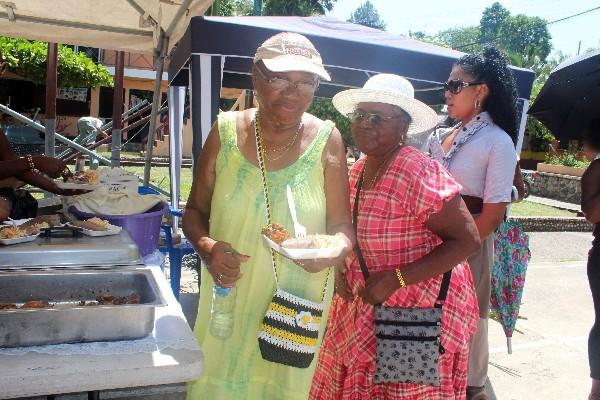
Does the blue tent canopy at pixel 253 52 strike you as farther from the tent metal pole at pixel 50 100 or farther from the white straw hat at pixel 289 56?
the white straw hat at pixel 289 56

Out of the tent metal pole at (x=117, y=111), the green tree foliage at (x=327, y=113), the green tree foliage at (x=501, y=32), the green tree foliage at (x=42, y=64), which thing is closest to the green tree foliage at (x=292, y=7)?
the green tree foliage at (x=327, y=113)

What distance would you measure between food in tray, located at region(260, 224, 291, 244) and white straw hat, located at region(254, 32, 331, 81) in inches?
19.0

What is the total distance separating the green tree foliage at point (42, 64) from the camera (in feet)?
47.8

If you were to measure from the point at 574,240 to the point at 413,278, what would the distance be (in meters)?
9.36

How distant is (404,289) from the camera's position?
6.23ft

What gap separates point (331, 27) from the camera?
469 cm

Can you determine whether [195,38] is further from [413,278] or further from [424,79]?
[413,278]

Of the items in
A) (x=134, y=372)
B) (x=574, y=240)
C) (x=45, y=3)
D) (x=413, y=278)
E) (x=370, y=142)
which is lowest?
(x=574, y=240)

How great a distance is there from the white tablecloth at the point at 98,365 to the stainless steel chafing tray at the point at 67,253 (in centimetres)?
61

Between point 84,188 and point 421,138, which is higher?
point 421,138

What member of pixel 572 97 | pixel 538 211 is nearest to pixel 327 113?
pixel 538 211

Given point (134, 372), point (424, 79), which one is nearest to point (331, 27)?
point (424, 79)

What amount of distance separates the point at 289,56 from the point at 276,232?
56cm


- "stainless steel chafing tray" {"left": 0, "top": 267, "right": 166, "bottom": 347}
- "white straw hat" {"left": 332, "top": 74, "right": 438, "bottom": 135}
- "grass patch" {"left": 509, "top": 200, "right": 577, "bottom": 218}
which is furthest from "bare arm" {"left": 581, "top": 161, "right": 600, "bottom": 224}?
"grass patch" {"left": 509, "top": 200, "right": 577, "bottom": 218}
